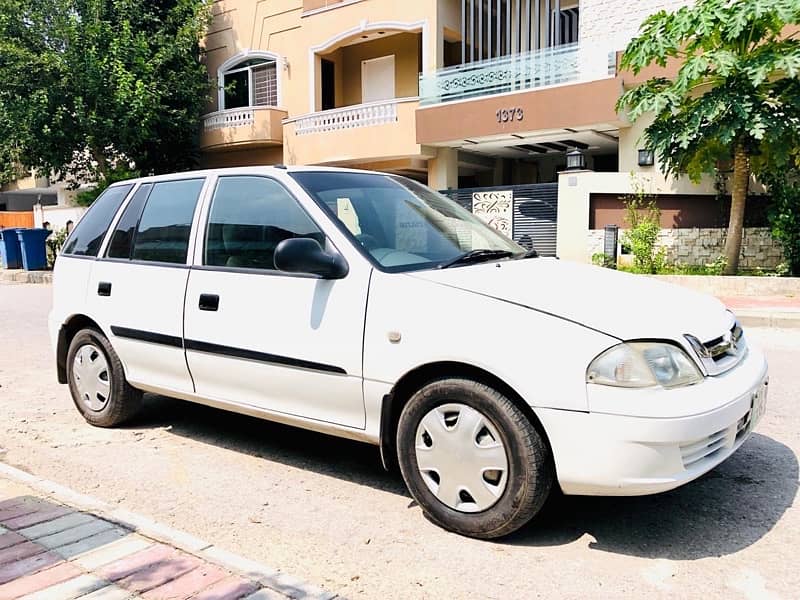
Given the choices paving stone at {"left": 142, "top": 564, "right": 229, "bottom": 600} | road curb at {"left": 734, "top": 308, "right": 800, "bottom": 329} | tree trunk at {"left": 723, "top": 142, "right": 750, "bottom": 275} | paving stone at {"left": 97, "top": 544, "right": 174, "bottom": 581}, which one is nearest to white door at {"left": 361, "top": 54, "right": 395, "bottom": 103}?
tree trunk at {"left": 723, "top": 142, "right": 750, "bottom": 275}

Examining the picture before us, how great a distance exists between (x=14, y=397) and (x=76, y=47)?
59.2 feet

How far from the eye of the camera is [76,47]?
20922 mm

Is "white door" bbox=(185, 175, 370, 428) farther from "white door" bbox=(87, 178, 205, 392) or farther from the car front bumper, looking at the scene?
the car front bumper

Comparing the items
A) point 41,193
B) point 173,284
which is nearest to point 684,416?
point 173,284

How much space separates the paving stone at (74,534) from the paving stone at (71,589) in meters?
0.37

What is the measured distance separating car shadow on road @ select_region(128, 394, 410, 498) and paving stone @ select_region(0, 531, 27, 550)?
5.14 ft

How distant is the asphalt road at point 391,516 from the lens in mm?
2916

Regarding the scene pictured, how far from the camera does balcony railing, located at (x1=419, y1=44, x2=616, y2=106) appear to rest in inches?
634

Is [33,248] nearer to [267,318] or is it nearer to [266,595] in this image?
[267,318]

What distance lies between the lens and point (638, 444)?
289 centimetres

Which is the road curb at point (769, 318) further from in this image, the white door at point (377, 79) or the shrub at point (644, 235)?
the white door at point (377, 79)

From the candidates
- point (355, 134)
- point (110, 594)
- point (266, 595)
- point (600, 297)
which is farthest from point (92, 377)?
point (355, 134)

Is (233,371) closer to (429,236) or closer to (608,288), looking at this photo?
(429,236)

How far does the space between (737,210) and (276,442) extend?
11.2 meters
